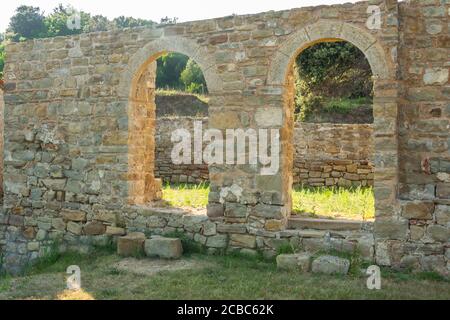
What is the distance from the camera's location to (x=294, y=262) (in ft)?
20.0

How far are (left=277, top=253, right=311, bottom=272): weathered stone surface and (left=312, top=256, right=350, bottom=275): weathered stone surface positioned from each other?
0.32 ft

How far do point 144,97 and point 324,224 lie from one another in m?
3.47

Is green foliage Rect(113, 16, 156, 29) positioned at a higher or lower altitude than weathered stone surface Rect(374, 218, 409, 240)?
higher

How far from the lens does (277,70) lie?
6492 mm

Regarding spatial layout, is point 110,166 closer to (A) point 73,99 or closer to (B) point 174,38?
(A) point 73,99

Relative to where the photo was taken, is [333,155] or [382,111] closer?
[382,111]

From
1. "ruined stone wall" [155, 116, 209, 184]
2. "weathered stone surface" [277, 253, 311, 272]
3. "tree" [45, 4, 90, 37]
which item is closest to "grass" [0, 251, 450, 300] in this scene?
"weathered stone surface" [277, 253, 311, 272]

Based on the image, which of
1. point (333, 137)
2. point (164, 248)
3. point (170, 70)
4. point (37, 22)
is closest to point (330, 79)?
point (333, 137)

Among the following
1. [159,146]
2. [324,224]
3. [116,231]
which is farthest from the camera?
[159,146]

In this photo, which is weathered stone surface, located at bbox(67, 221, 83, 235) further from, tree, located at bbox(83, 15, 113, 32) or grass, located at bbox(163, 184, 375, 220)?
tree, located at bbox(83, 15, 113, 32)

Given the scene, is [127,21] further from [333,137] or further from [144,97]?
[144,97]

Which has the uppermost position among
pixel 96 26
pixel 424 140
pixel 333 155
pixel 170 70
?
pixel 96 26

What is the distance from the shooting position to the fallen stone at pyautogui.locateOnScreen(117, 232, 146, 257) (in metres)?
6.96
